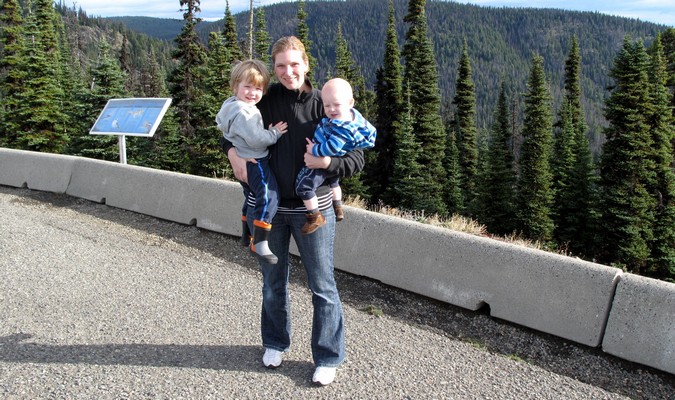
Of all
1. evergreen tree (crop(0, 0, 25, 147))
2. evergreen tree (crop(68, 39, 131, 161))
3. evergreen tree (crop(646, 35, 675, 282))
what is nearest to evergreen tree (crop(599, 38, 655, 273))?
evergreen tree (crop(646, 35, 675, 282))

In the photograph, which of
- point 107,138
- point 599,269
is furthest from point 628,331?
point 107,138

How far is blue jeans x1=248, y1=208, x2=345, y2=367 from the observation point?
3.75 metres

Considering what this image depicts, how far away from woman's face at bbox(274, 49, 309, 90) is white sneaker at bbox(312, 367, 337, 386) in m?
1.87

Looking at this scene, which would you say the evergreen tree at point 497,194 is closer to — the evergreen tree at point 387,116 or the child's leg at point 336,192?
the evergreen tree at point 387,116

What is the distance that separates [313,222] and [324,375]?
1054 millimetres

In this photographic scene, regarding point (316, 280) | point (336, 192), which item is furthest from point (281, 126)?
point (316, 280)

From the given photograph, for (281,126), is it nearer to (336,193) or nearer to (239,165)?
(239,165)

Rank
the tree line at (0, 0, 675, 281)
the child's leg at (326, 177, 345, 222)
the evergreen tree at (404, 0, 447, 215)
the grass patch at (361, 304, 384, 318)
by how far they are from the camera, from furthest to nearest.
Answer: the evergreen tree at (404, 0, 447, 215) < the tree line at (0, 0, 675, 281) < the grass patch at (361, 304, 384, 318) < the child's leg at (326, 177, 345, 222)

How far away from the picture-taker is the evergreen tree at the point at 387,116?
5653cm

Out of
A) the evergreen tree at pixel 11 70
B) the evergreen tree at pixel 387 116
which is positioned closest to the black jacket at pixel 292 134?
the evergreen tree at pixel 11 70

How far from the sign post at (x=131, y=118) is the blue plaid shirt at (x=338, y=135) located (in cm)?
646

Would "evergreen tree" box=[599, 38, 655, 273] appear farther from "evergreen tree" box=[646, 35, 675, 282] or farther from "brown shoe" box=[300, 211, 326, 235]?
"brown shoe" box=[300, 211, 326, 235]

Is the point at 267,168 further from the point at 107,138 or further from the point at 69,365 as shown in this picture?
the point at 107,138

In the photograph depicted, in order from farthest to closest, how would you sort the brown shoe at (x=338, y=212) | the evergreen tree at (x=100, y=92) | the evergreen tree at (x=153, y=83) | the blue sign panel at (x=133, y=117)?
the evergreen tree at (x=153, y=83) → the evergreen tree at (x=100, y=92) → the blue sign panel at (x=133, y=117) → the brown shoe at (x=338, y=212)
